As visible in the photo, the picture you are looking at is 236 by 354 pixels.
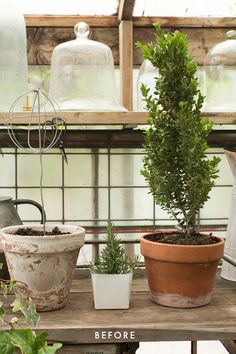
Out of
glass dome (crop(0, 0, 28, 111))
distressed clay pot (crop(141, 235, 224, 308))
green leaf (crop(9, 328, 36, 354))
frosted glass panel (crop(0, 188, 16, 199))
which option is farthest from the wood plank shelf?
green leaf (crop(9, 328, 36, 354))

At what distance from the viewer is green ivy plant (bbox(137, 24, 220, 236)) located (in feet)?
4.09

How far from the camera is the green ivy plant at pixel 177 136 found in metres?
1.25

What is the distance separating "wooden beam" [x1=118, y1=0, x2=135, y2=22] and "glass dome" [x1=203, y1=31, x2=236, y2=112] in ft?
0.97

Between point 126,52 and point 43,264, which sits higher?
point 126,52

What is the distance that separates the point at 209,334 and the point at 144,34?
3.70ft

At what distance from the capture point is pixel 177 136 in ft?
4.23

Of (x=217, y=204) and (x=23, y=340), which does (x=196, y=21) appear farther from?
(x=23, y=340)

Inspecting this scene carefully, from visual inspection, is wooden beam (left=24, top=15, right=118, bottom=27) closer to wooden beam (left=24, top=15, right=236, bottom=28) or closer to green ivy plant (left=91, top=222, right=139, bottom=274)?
wooden beam (left=24, top=15, right=236, bottom=28)

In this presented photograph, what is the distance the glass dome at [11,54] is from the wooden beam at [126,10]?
0.32 metres

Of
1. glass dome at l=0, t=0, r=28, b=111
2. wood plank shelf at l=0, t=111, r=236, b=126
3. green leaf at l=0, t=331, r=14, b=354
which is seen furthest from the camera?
glass dome at l=0, t=0, r=28, b=111

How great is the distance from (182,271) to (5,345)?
2.11 feet

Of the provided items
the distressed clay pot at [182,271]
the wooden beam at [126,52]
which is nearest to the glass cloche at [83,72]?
the wooden beam at [126,52]

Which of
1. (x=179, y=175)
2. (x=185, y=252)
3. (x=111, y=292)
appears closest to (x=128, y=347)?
(x=111, y=292)

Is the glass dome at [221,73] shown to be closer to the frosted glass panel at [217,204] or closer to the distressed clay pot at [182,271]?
the frosted glass panel at [217,204]
